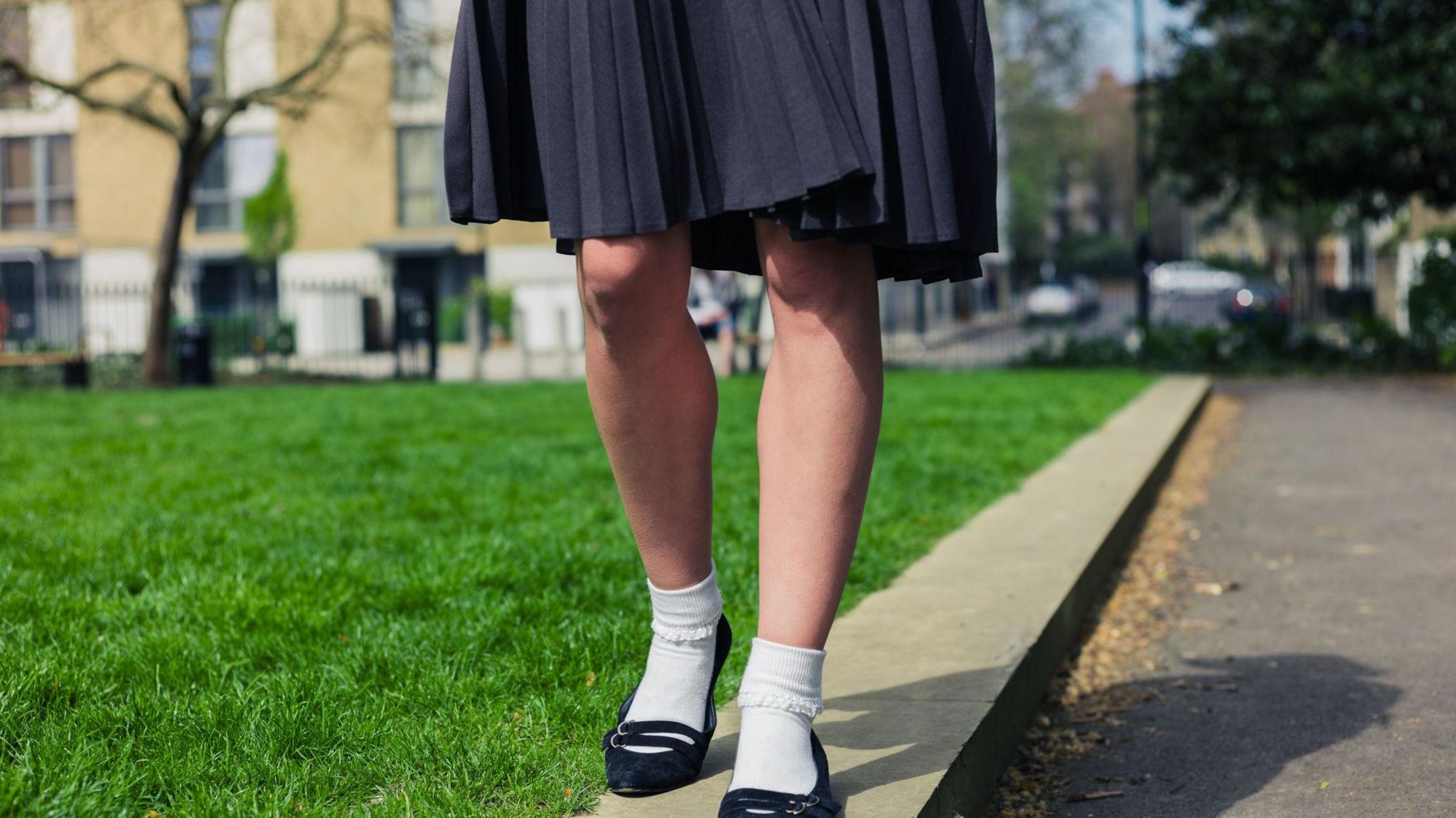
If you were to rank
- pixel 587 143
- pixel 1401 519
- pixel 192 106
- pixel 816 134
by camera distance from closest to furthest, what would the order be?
pixel 816 134, pixel 587 143, pixel 1401 519, pixel 192 106

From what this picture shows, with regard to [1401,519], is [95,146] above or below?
above

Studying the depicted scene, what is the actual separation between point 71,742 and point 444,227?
29876 mm

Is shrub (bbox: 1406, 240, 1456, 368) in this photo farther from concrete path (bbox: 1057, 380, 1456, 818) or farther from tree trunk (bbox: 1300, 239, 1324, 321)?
concrete path (bbox: 1057, 380, 1456, 818)

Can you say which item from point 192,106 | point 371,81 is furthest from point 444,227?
point 192,106

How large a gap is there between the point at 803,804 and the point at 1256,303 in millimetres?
18612

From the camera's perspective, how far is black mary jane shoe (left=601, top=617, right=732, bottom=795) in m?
1.80

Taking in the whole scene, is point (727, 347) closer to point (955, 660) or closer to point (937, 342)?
point (937, 342)

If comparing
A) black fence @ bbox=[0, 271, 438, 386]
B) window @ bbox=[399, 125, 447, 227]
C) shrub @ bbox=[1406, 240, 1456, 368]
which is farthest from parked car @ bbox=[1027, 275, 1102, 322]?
window @ bbox=[399, 125, 447, 227]

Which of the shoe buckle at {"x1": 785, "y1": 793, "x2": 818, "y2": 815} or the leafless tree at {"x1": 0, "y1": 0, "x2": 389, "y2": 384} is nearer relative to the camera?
the shoe buckle at {"x1": 785, "y1": 793, "x2": 818, "y2": 815}

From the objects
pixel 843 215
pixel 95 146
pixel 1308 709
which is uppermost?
pixel 95 146

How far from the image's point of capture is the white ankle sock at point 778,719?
1668mm

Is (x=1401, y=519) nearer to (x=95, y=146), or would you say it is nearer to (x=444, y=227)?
(x=444, y=227)

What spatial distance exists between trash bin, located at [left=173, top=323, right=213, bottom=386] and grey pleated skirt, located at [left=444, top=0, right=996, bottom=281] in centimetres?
1456

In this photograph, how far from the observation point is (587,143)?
1673 millimetres
